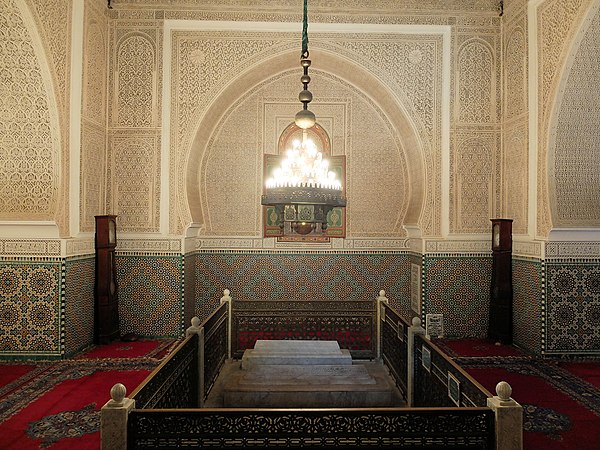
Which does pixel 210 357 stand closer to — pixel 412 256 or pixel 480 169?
pixel 412 256

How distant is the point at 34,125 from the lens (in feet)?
13.5

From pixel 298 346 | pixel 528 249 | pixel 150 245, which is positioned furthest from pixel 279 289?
pixel 528 249

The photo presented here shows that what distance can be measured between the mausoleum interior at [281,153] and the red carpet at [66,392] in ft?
0.92

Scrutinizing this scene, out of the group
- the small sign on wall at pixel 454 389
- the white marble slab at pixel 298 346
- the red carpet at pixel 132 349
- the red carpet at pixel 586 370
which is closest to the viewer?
the small sign on wall at pixel 454 389

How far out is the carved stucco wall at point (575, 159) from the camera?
13.7ft

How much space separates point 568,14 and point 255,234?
12.6 feet

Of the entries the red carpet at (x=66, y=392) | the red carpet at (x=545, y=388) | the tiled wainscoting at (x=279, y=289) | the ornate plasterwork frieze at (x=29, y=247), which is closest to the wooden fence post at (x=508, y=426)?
the red carpet at (x=545, y=388)

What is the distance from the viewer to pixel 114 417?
1.71 m

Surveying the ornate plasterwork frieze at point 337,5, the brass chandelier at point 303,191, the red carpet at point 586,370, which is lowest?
the red carpet at point 586,370

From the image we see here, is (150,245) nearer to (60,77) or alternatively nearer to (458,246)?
(60,77)

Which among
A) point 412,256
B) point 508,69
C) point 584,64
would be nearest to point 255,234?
point 412,256

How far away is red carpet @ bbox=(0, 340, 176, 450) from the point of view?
8.65ft

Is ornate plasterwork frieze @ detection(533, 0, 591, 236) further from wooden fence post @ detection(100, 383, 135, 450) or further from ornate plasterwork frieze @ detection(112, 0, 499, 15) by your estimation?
wooden fence post @ detection(100, 383, 135, 450)

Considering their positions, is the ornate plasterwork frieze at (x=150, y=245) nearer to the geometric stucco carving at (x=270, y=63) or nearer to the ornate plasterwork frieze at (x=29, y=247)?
the geometric stucco carving at (x=270, y=63)
